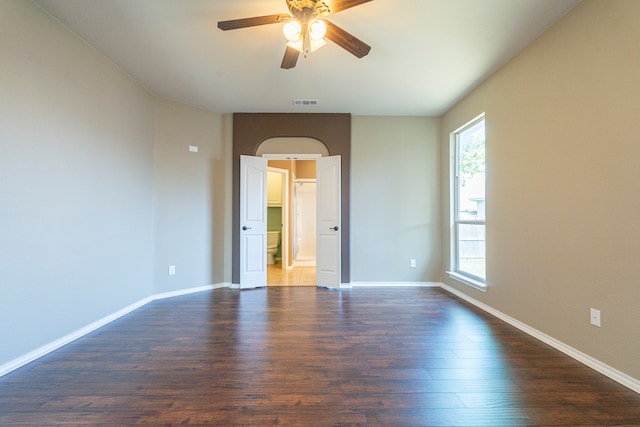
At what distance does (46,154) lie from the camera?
2168mm

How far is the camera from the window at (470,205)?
346 centimetres

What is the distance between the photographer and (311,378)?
1.82 m

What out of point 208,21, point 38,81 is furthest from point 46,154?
point 208,21

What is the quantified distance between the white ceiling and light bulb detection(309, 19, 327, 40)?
311mm

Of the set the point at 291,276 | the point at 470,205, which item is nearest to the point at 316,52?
the point at 470,205

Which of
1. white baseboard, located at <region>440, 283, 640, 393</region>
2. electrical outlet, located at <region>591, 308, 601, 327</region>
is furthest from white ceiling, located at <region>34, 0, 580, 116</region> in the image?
white baseboard, located at <region>440, 283, 640, 393</region>

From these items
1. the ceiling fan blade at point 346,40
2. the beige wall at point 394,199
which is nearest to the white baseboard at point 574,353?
the beige wall at point 394,199

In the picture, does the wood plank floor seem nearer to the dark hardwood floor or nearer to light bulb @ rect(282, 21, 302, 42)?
the dark hardwood floor

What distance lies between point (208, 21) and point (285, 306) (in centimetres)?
296

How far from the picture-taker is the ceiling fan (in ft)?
6.16

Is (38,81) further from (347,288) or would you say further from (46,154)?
(347,288)

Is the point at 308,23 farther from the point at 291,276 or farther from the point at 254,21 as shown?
the point at 291,276

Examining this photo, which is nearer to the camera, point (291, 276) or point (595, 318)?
point (595, 318)

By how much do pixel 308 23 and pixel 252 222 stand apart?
9.52 feet
